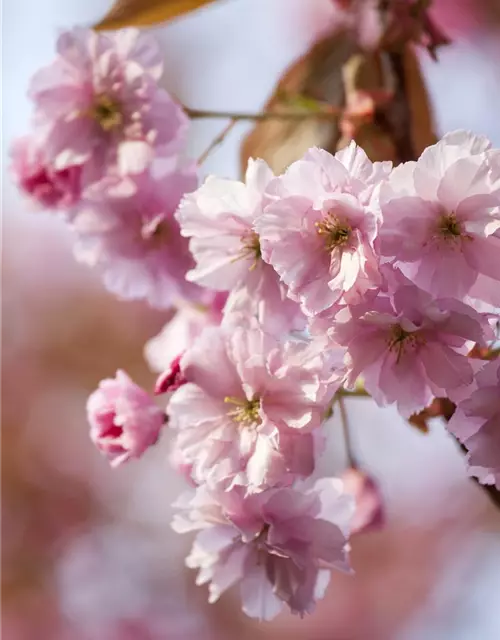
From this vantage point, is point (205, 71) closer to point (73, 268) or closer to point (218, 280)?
point (73, 268)

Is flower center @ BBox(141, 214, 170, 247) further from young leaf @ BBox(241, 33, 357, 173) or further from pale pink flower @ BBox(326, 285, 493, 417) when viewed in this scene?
pale pink flower @ BBox(326, 285, 493, 417)

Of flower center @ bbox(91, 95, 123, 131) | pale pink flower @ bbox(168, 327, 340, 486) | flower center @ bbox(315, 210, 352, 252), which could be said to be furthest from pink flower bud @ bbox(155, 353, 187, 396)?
flower center @ bbox(91, 95, 123, 131)

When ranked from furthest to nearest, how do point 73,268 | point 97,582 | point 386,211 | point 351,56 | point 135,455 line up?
point 73,268, point 97,582, point 351,56, point 135,455, point 386,211

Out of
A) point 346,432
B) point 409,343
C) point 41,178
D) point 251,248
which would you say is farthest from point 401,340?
point 41,178

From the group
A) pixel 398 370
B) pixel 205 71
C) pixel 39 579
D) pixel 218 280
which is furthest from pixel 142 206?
pixel 39 579

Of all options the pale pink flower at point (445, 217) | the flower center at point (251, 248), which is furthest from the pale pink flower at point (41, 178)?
the pale pink flower at point (445, 217)

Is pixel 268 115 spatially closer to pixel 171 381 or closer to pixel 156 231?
pixel 156 231
